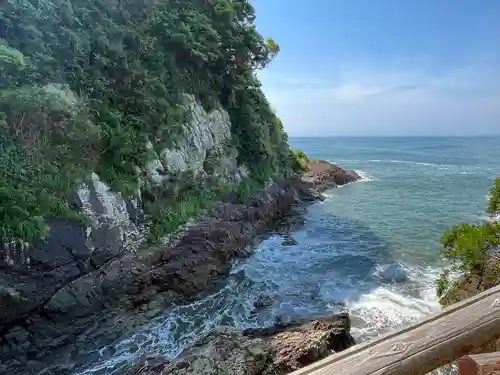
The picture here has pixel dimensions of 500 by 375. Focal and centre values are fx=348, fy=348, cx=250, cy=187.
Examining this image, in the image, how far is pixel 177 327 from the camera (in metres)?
8.68

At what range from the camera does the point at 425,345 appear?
1.95 m

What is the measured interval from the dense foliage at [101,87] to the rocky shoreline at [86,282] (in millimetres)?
920

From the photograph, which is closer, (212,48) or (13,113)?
(13,113)

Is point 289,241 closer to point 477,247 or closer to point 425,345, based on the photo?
point 477,247

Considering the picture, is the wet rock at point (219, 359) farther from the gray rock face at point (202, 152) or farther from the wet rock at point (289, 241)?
the wet rock at point (289, 241)

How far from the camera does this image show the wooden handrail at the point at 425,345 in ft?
5.89

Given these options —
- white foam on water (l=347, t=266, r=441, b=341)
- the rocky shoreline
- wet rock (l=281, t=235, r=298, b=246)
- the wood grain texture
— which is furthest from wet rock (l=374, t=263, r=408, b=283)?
the wood grain texture

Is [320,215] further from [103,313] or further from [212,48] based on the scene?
[103,313]

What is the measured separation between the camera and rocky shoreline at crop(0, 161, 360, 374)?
7617 mm

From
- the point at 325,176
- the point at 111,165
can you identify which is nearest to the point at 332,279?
the point at 111,165

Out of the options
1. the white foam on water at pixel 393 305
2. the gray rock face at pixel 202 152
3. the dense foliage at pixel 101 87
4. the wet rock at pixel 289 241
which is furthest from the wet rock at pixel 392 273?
the gray rock face at pixel 202 152

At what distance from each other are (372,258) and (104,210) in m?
9.44

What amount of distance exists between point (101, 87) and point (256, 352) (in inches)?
363

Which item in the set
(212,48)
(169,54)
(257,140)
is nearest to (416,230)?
(257,140)
